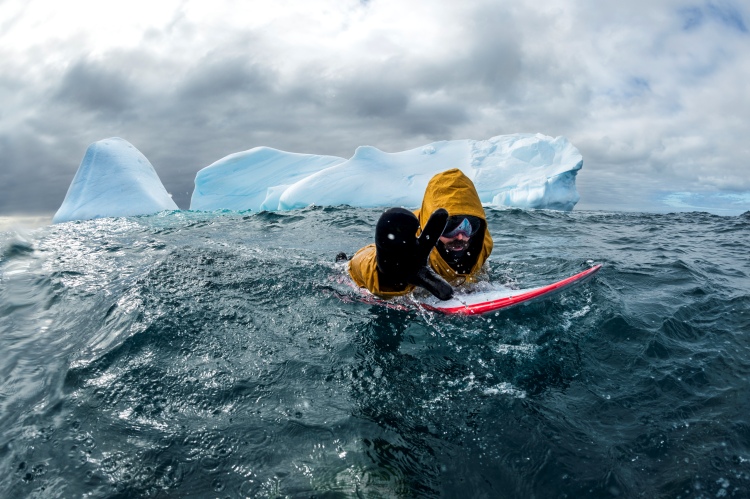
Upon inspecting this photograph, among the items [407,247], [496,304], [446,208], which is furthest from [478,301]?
[407,247]

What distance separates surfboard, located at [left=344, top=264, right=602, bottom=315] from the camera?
174 inches

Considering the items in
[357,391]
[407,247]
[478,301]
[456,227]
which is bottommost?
[357,391]

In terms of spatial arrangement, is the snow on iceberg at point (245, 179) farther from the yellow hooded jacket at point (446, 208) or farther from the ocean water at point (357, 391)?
the yellow hooded jacket at point (446, 208)

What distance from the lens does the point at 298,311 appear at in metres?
4.81

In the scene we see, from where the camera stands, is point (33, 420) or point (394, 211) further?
point (394, 211)

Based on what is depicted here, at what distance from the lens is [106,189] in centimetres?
2122

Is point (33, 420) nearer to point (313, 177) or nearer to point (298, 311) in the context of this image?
point (298, 311)

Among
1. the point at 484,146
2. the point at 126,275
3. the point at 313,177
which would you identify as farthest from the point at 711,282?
the point at 484,146

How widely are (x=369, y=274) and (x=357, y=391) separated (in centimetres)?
139

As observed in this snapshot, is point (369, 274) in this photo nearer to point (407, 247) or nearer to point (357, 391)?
point (407, 247)

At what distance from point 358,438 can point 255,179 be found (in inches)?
984

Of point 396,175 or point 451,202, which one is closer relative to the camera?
point 451,202

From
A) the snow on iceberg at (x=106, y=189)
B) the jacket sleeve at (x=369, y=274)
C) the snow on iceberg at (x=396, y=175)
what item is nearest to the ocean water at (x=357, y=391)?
the jacket sleeve at (x=369, y=274)

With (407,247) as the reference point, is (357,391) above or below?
below
